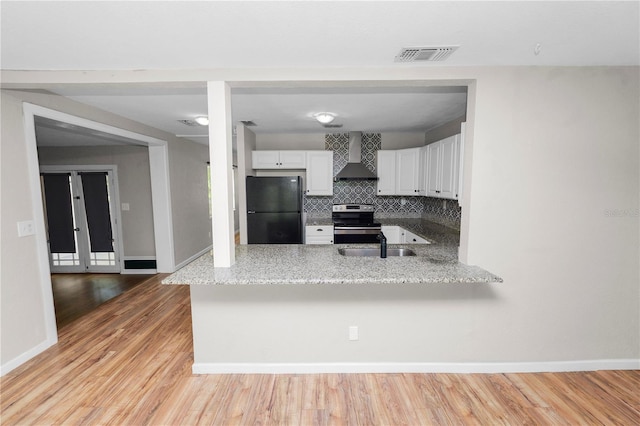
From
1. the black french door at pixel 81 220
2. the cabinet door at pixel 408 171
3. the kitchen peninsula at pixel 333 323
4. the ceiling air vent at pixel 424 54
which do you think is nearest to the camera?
the ceiling air vent at pixel 424 54

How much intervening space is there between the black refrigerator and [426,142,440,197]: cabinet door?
1.81 meters

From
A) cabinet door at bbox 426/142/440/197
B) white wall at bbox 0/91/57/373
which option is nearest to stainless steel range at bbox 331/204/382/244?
cabinet door at bbox 426/142/440/197

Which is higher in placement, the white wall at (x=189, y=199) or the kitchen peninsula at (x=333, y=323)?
the white wall at (x=189, y=199)

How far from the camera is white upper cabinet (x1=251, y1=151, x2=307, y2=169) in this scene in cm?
444

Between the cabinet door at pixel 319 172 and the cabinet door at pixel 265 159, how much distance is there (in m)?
0.51

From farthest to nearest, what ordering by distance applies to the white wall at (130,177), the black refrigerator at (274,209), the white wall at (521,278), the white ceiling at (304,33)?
the white wall at (130,177) → the black refrigerator at (274,209) → the white wall at (521,278) → the white ceiling at (304,33)

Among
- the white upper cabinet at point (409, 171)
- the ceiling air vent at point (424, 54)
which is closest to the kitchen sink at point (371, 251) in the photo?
the ceiling air vent at point (424, 54)

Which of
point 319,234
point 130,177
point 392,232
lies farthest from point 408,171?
point 130,177

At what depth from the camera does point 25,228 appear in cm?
236

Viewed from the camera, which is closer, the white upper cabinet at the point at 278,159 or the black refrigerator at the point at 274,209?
the black refrigerator at the point at 274,209

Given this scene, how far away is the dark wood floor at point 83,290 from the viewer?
11.1 feet

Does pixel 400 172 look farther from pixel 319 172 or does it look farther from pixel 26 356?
pixel 26 356

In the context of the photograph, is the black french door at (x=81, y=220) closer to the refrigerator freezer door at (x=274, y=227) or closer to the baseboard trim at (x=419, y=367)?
the refrigerator freezer door at (x=274, y=227)

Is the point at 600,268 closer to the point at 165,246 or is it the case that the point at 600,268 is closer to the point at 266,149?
the point at 266,149
